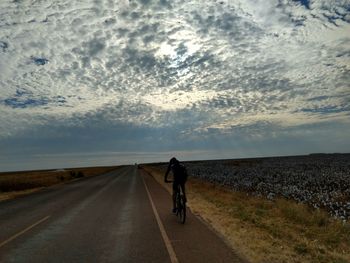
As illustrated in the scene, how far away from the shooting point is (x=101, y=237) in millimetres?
10945

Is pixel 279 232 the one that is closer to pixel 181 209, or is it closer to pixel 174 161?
pixel 181 209

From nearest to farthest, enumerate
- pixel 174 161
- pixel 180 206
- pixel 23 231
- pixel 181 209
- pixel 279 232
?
pixel 279 232, pixel 23 231, pixel 181 209, pixel 180 206, pixel 174 161

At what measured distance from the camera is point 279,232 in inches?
448

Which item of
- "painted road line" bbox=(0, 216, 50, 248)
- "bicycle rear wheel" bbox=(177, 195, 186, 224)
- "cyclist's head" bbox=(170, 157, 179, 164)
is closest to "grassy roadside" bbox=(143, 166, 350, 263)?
"bicycle rear wheel" bbox=(177, 195, 186, 224)

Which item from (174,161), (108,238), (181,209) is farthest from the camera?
(174,161)

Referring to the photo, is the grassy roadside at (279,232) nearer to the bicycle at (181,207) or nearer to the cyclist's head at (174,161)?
the bicycle at (181,207)

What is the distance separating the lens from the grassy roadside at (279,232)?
859 centimetres

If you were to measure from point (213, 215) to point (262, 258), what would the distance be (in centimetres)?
691

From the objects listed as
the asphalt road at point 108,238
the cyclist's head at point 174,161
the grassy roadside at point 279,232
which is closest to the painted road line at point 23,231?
the asphalt road at point 108,238

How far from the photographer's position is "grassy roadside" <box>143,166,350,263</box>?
859 cm

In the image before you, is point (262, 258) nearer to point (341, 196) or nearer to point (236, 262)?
point (236, 262)

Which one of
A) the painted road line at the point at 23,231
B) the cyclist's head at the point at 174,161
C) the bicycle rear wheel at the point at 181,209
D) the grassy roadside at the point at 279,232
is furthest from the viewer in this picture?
the cyclist's head at the point at 174,161

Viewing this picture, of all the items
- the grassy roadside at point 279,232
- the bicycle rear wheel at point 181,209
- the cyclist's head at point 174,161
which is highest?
Result: the cyclist's head at point 174,161

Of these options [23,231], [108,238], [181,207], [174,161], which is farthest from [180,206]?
[23,231]
